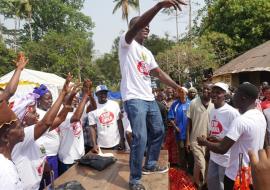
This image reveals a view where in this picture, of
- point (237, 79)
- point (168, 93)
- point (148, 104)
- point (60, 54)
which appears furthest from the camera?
point (60, 54)

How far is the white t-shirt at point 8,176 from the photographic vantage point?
223 centimetres

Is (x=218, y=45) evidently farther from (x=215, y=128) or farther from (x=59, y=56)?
(x=215, y=128)

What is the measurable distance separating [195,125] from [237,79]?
1824 centimetres

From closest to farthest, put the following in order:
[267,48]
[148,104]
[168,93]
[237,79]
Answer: [148,104] → [168,93] → [267,48] → [237,79]

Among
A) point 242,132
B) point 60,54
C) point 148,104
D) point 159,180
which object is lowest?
point 159,180

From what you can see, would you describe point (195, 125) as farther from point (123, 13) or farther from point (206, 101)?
point (123, 13)

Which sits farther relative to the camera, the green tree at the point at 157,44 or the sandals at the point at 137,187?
the green tree at the point at 157,44

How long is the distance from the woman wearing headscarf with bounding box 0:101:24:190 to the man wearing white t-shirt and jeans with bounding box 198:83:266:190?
81.5 inches

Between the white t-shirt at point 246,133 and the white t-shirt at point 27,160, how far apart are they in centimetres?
194

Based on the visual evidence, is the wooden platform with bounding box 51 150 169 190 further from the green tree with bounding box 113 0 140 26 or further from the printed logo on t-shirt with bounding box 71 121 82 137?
the green tree with bounding box 113 0 140 26

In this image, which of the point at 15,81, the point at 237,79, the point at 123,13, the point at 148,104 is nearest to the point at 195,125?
the point at 148,104

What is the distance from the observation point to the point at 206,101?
6.70 m

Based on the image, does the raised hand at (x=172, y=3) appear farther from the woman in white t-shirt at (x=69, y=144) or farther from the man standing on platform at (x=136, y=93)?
the woman in white t-shirt at (x=69, y=144)

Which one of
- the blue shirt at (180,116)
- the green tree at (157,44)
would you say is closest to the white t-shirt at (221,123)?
the blue shirt at (180,116)
